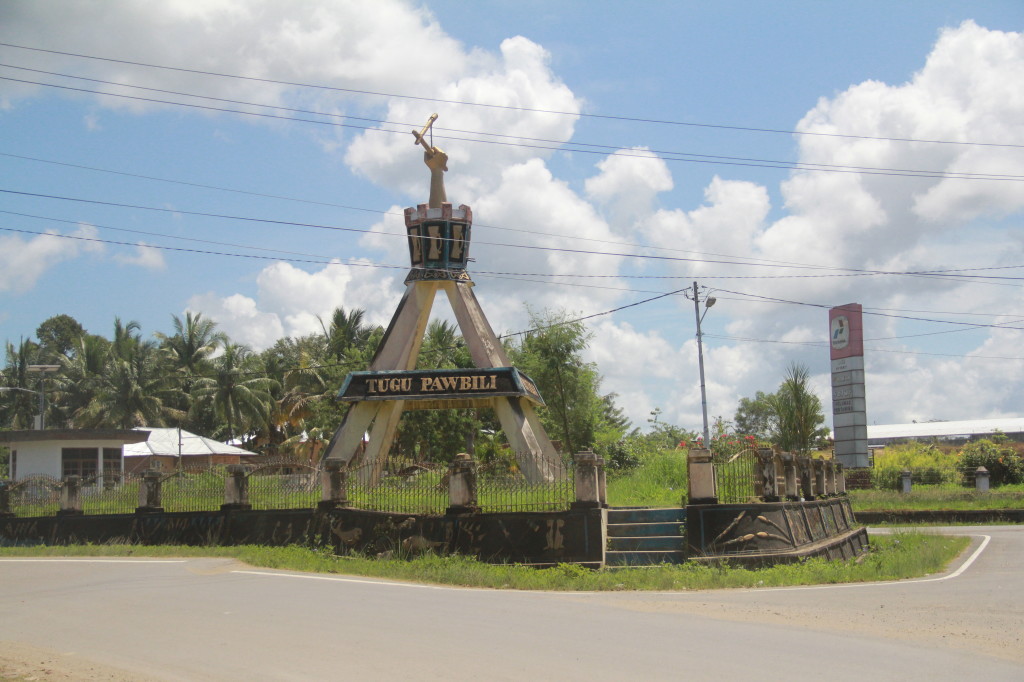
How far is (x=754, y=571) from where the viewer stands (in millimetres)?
15961

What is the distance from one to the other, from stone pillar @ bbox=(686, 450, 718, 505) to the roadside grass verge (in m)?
1.30

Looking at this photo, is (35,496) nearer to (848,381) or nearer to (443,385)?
(443,385)

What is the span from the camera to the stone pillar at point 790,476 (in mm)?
18828

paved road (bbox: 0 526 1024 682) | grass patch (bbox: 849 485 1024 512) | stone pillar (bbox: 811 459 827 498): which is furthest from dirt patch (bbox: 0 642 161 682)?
grass patch (bbox: 849 485 1024 512)

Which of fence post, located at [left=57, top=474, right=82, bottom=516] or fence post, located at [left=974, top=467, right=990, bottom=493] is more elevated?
fence post, located at [left=57, top=474, right=82, bottom=516]

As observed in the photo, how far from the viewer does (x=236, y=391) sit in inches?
2015

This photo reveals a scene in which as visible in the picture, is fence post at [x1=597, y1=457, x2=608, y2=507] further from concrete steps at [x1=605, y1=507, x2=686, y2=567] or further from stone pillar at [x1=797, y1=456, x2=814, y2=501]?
stone pillar at [x1=797, y1=456, x2=814, y2=501]

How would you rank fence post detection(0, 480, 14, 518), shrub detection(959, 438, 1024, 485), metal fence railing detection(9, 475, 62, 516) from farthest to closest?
shrub detection(959, 438, 1024, 485), fence post detection(0, 480, 14, 518), metal fence railing detection(9, 475, 62, 516)

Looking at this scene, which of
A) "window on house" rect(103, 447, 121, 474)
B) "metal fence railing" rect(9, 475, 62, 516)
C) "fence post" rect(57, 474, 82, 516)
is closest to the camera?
"fence post" rect(57, 474, 82, 516)

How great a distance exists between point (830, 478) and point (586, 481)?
33.5 ft

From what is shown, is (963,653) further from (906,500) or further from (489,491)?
(906,500)

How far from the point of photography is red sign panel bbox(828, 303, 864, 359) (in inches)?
1505

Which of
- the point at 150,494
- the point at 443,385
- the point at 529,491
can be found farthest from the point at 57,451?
the point at 529,491

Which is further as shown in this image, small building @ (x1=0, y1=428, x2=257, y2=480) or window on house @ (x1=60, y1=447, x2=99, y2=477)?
window on house @ (x1=60, y1=447, x2=99, y2=477)
